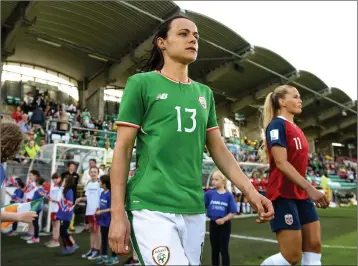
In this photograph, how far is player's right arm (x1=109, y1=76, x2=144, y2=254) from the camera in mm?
1635

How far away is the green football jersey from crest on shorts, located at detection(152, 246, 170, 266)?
0.57 feet

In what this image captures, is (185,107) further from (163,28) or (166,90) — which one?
(163,28)

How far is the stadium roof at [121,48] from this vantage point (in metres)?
17.5

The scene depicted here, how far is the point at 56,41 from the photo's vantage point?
20.7 meters

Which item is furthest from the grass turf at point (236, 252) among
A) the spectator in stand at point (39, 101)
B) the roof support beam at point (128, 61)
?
the roof support beam at point (128, 61)

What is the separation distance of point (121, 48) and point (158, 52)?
2020 cm

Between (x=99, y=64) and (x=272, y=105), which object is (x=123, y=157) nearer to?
(x=272, y=105)

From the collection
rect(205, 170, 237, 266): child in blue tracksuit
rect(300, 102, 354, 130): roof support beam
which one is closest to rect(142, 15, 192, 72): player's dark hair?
rect(205, 170, 237, 266): child in blue tracksuit

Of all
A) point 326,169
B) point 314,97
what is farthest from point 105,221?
point 326,169

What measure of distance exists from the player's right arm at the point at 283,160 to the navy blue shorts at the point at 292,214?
249 millimetres

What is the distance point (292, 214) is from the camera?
10.3ft

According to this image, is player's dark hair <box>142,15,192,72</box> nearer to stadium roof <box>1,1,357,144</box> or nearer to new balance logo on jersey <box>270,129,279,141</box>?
new balance logo on jersey <box>270,129,279,141</box>

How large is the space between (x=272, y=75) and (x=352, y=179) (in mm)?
14078

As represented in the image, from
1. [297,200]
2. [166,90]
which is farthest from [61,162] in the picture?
[166,90]
